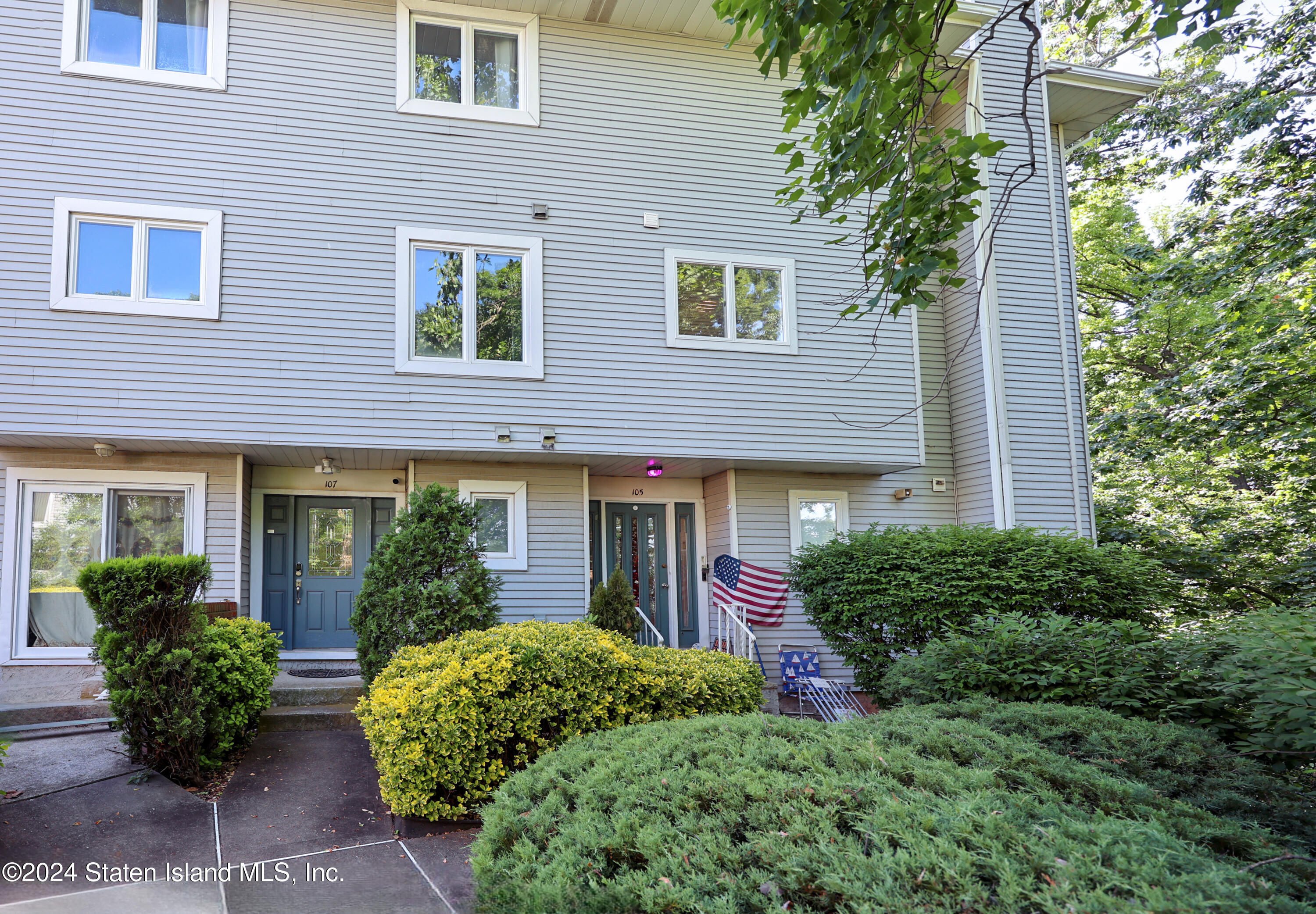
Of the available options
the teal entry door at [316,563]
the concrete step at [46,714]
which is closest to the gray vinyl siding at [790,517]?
the teal entry door at [316,563]

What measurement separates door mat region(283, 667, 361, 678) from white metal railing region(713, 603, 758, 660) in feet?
13.5

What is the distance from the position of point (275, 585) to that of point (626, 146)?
6553 mm

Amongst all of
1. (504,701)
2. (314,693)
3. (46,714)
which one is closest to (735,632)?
(314,693)

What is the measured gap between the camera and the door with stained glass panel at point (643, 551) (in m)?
10.6

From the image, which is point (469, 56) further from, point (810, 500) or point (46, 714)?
point (46, 714)

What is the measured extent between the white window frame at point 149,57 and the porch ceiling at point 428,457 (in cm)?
356

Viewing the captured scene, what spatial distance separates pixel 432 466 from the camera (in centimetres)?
901

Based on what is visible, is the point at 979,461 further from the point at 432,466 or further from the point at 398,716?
the point at 398,716

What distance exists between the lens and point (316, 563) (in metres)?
9.41

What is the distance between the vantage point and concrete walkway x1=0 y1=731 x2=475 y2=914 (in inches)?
145

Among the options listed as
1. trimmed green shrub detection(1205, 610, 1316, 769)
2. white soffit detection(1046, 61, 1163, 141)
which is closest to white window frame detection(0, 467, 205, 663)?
trimmed green shrub detection(1205, 610, 1316, 769)

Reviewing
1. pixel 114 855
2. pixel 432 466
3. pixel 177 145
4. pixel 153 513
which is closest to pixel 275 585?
pixel 153 513

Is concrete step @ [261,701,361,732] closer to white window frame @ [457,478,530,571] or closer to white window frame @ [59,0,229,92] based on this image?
white window frame @ [457,478,530,571]

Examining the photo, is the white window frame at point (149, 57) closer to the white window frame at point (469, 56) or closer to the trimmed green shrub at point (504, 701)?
the white window frame at point (469, 56)
